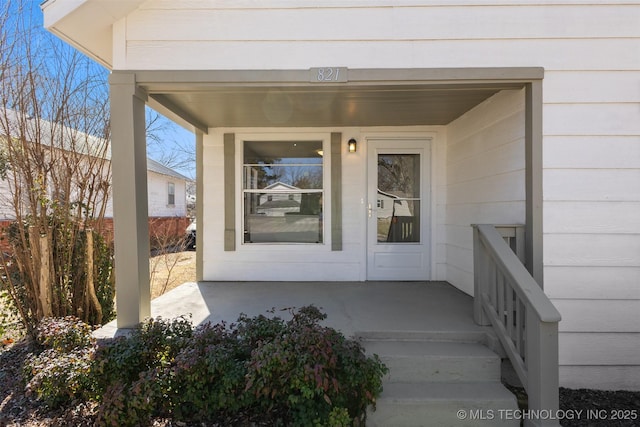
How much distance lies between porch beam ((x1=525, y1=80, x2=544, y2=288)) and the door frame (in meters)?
1.86

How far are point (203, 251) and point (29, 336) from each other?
202cm

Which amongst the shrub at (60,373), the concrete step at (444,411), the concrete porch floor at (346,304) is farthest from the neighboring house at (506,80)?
the concrete step at (444,411)

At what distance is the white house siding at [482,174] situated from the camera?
2.87 metres

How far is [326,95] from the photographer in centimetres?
308

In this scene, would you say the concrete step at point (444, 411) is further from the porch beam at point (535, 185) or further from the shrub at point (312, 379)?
the porch beam at point (535, 185)

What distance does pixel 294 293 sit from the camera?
154 inches

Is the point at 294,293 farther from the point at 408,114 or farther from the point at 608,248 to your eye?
the point at 608,248

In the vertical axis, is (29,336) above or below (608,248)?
below

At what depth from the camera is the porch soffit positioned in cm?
269

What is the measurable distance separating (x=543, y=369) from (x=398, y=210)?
2825 millimetres

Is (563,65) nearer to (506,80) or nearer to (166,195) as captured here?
(506,80)

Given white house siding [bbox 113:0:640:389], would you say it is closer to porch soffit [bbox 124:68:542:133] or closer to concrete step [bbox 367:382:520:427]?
porch soffit [bbox 124:68:542:133]

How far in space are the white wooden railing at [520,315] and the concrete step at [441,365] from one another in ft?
0.67

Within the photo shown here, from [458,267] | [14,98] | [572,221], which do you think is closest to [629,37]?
[572,221]
